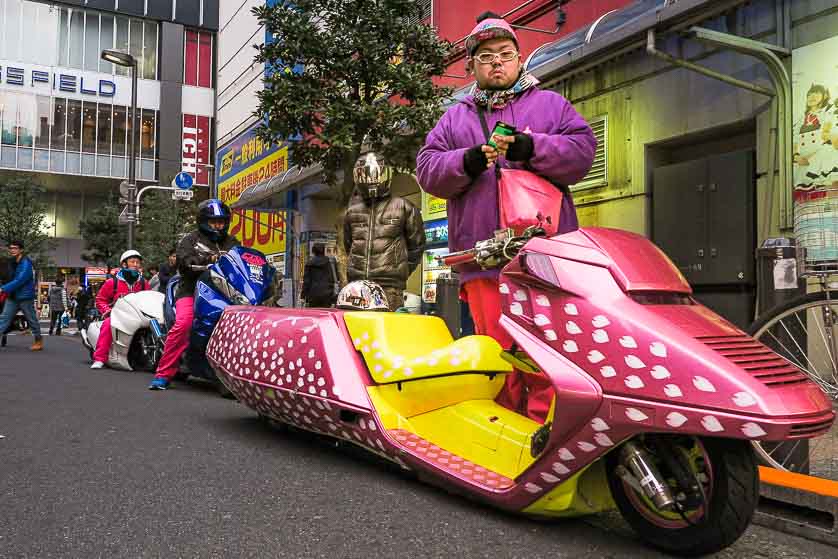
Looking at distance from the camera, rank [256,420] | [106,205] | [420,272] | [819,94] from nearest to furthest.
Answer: [256,420] → [819,94] → [420,272] → [106,205]

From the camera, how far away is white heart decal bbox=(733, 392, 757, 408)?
66.6 inches

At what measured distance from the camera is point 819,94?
661 centimetres

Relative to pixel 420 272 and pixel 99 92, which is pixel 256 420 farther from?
pixel 99 92

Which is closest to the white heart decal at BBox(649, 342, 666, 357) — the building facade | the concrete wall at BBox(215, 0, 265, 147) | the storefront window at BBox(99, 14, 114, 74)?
the concrete wall at BBox(215, 0, 265, 147)

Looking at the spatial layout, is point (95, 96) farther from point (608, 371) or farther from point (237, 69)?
point (608, 371)

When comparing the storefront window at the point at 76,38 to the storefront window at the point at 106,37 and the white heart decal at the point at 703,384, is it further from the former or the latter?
the white heart decal at the point at 703,384

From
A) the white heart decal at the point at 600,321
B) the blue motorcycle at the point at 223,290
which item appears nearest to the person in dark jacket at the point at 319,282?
the blue motorcycle at the point at 223,290

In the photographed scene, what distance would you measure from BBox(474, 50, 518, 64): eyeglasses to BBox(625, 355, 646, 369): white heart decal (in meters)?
1.52

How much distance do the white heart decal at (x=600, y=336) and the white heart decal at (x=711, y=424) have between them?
34cm

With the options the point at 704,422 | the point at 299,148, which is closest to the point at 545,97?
the point at 704,422

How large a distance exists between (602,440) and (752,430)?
1.32ft

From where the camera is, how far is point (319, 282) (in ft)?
31.7

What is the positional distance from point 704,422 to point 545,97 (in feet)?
5.46

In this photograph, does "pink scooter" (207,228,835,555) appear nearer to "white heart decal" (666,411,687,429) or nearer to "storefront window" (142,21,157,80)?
"white heart decal" (666,411,687,429)
